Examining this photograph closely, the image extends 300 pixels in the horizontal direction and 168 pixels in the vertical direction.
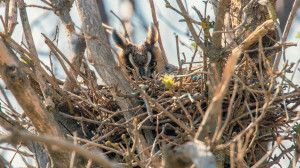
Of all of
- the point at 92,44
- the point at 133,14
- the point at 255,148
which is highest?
the point at 133,14

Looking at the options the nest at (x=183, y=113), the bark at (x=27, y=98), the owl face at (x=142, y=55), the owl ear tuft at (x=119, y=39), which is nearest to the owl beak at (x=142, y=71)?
the owl face at (x=142, y=55)

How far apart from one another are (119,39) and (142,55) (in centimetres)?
34

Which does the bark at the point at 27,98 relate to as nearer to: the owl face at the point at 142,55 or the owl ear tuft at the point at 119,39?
the owl face at the point at 142,55

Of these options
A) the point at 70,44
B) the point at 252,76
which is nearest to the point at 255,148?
the point at 252,76

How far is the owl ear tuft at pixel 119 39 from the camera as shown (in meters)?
4.14

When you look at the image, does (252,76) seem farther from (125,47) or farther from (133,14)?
(133,14)

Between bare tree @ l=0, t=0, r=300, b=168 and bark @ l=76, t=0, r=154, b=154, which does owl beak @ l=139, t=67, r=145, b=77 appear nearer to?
bare tree @ l=0, t=0, r=300, b=168

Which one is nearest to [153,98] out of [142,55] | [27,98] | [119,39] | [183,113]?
[183,113]

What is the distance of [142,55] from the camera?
158 inches

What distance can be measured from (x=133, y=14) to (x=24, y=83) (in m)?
3.79

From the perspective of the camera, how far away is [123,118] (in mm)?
3006

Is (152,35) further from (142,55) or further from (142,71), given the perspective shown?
(142,71)

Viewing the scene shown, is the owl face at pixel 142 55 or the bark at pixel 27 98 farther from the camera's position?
the owl face at pixel 142 55

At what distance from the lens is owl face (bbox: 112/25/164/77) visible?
13.0 feet
